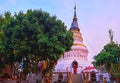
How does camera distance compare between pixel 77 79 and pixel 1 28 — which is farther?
pixel 77 79

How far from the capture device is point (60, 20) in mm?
24938

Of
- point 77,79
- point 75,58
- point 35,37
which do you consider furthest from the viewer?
point 75,58

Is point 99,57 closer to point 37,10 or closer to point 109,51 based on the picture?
point 109,51

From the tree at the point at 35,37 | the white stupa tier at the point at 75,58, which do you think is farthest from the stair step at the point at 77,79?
the tree at the point at 35,37

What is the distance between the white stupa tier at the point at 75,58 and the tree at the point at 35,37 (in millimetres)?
24873

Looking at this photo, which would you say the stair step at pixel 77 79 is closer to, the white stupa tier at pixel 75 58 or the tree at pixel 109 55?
the tree at pixel 109 55

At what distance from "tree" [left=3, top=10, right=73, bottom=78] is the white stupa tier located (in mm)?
24873

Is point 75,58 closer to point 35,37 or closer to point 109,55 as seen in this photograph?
point 109,55

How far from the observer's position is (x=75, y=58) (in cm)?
5388

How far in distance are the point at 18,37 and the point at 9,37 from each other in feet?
3.08

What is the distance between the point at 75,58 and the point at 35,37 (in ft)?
102

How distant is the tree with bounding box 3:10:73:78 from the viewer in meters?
23.1

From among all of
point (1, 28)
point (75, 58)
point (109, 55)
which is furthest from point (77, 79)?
point (75, 58)

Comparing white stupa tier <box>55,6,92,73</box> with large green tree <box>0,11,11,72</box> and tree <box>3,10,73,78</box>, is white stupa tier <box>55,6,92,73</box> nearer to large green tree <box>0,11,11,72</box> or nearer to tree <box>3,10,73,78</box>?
large green tree <box>0,11,11,72</box>
